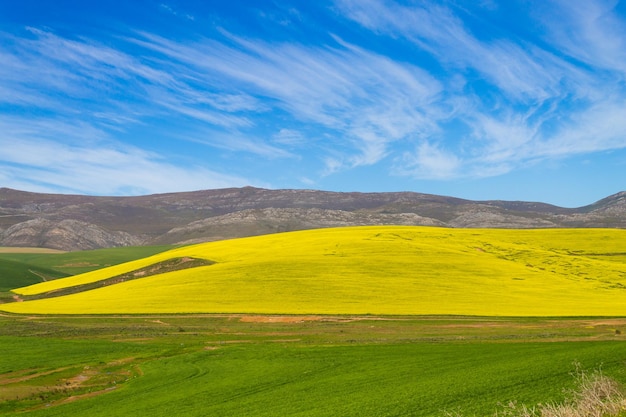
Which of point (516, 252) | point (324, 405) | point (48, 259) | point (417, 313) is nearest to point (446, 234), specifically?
point (516, 252)

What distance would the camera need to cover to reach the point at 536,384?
1978cm

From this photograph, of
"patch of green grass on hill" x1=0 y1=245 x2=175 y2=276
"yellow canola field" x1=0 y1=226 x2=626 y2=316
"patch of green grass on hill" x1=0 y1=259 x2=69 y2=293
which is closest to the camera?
"yellow canola field" x1=0 y1=226 x2=626 y2=316

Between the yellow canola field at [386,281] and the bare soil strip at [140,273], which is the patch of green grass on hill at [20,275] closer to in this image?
the yellow canola field at [386,281]

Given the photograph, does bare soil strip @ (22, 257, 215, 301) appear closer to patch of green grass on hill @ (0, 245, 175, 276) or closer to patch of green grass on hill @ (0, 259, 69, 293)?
patch of green grass on hill @ (0, 259, 69, 293)

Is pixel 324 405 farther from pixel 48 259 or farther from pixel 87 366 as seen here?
pixel 48 259

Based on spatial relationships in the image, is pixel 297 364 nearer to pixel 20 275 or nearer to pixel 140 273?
pixel 140 273

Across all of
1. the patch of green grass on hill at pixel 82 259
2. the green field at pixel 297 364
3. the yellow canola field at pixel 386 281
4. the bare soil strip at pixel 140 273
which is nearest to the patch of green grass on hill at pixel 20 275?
the patch of green grass on hill at pixel 82 259

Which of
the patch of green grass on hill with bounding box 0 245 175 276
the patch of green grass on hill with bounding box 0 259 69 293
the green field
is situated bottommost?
the green field

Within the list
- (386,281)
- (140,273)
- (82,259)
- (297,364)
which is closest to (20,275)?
(140,273)

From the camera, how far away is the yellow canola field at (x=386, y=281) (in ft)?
157

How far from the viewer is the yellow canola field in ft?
157

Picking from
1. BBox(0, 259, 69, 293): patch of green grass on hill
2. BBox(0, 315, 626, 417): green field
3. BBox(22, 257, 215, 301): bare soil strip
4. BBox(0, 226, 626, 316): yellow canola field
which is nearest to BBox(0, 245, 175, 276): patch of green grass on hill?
BBox(0, 259, 69, 293): patch of green grass on hill

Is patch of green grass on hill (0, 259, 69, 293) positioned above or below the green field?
above

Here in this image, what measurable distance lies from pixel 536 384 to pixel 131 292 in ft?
160
